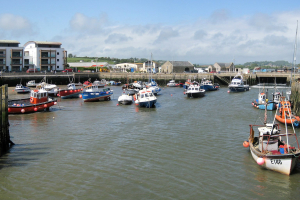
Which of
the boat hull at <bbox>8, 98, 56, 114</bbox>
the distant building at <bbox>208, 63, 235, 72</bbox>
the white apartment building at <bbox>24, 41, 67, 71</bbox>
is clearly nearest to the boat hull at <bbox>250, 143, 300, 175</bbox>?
the boat hull at <bbox>8, 98, 56, 114</bbox>

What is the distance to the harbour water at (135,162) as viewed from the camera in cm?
1434

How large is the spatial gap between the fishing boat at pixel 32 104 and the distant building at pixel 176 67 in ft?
224

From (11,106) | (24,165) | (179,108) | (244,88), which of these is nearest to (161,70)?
(244,88)

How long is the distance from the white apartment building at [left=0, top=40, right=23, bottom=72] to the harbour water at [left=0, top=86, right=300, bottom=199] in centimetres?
5983

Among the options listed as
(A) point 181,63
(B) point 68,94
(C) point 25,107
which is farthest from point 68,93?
(A) point 181,63

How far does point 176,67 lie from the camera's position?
10306 cm

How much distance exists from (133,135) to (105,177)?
887cm

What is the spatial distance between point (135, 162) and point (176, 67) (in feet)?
285

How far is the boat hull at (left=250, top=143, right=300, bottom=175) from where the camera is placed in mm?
15422

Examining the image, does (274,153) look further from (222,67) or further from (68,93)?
(222,67)

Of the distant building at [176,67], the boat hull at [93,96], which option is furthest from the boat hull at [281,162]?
the distant building at [176,67]

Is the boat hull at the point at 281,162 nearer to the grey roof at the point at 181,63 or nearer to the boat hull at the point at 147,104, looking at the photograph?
the boat hull at the point at 147,104

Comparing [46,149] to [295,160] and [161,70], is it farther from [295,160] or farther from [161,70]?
[161,70]

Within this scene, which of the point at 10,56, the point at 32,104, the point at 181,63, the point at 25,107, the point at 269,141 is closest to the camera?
the point at 269,141
